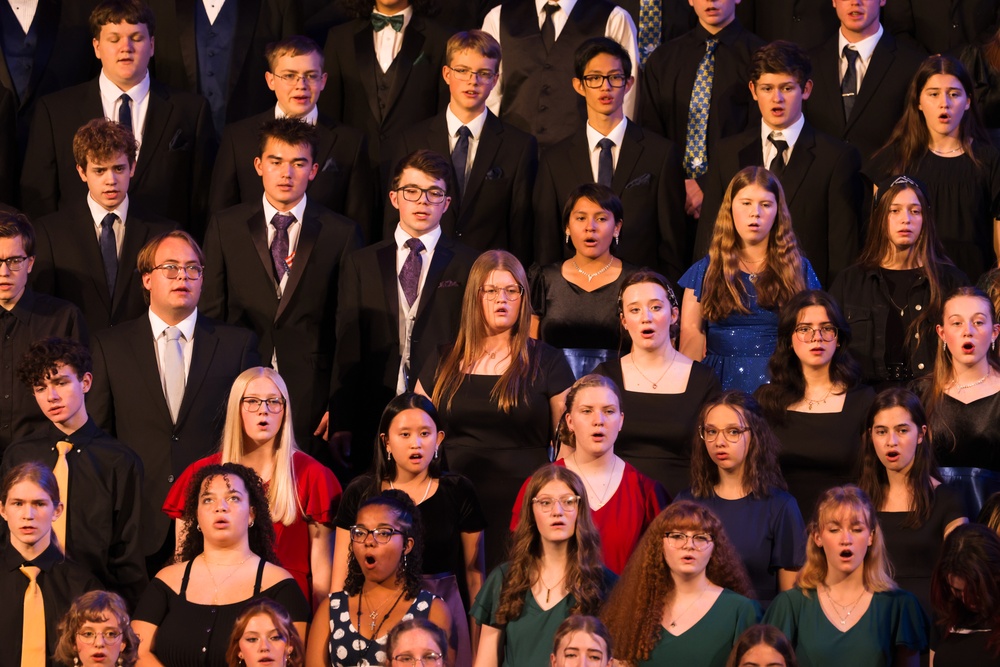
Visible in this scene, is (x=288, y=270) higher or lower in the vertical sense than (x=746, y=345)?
higher

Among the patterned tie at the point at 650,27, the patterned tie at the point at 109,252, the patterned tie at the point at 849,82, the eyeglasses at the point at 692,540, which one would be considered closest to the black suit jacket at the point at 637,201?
the patterned tie at the point at 849,82

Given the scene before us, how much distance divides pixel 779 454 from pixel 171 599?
6.97ft

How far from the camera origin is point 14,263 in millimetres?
6594

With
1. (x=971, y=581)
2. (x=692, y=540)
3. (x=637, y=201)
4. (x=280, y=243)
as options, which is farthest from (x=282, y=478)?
Result: (x=971, y=581)

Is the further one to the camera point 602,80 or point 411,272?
point 602,80

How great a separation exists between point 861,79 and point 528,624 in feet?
11.3

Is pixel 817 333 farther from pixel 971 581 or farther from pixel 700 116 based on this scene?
pixel 700 116

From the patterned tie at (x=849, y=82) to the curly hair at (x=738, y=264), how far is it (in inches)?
52.1

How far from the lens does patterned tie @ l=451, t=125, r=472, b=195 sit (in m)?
7.46

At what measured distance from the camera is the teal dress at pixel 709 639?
17.3 ft

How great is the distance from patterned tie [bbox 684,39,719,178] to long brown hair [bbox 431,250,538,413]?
174 cm

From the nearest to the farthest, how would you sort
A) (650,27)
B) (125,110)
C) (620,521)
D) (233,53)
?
(620,521), (125,110), (233,53), (650,27)

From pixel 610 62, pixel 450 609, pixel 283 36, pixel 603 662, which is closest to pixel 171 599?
pixel 450 609

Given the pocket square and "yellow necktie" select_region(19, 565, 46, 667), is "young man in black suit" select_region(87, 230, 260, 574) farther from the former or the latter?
the pocket square
